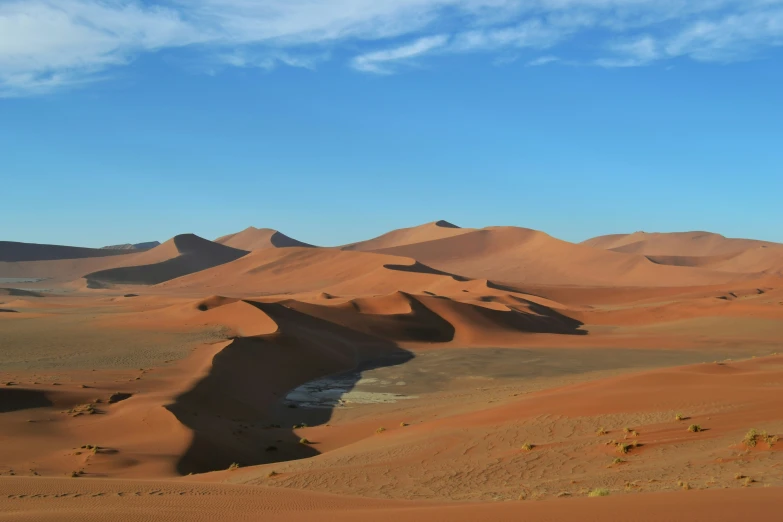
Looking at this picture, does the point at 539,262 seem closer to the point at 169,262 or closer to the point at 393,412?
the point at 169,262

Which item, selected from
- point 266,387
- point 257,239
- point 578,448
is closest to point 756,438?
point 578,448

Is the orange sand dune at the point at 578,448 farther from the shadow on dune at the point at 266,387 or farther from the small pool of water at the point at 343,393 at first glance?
the small pool of water at the point at 343,393

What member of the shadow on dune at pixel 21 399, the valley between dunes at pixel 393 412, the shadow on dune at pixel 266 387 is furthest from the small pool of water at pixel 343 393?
the shadow on dune at pixel 21 399

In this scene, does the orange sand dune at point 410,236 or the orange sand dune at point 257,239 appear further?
the orange sand dune at point 257,239

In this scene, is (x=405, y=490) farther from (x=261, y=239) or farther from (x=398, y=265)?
(x=261, y=239)

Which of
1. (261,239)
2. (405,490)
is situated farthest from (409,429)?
(261,239)

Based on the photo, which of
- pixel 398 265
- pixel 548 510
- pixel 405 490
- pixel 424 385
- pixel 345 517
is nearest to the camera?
pixel 548 510

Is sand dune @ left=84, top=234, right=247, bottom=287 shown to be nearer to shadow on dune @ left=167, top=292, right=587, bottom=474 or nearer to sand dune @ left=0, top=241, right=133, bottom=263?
sand dune @ left=0, top=241, right=133, bottom=263
